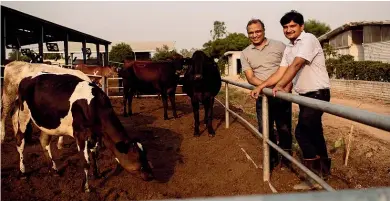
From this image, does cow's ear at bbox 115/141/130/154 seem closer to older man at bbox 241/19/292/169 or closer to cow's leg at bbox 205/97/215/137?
older man at bbox 241/19/292/169

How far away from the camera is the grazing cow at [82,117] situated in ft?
14.1

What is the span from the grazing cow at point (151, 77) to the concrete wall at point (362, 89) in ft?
25.7

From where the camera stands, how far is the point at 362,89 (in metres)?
15.1

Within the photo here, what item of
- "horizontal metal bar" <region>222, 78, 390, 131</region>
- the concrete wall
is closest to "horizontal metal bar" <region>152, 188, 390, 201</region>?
"horizontal metal bar" <region>222, 78, 390, 131</region>

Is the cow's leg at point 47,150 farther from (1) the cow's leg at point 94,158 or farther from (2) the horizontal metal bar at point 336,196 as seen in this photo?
(2) the horizontal metal bar at point 336,196

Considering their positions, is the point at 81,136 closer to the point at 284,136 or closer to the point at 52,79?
the point at 52,79

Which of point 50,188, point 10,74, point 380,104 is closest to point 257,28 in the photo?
point 50,188

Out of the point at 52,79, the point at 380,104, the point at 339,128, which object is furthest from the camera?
the point at 380,104

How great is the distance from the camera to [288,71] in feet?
11.5

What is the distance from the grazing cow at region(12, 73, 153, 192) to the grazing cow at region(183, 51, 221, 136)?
2.78 m

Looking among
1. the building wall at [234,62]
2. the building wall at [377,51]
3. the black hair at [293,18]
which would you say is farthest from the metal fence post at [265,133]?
the building wall at [234,62]

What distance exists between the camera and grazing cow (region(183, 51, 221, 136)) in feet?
23.2

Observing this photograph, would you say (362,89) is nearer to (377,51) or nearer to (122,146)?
(377,51)

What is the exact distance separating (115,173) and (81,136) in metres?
0.75
